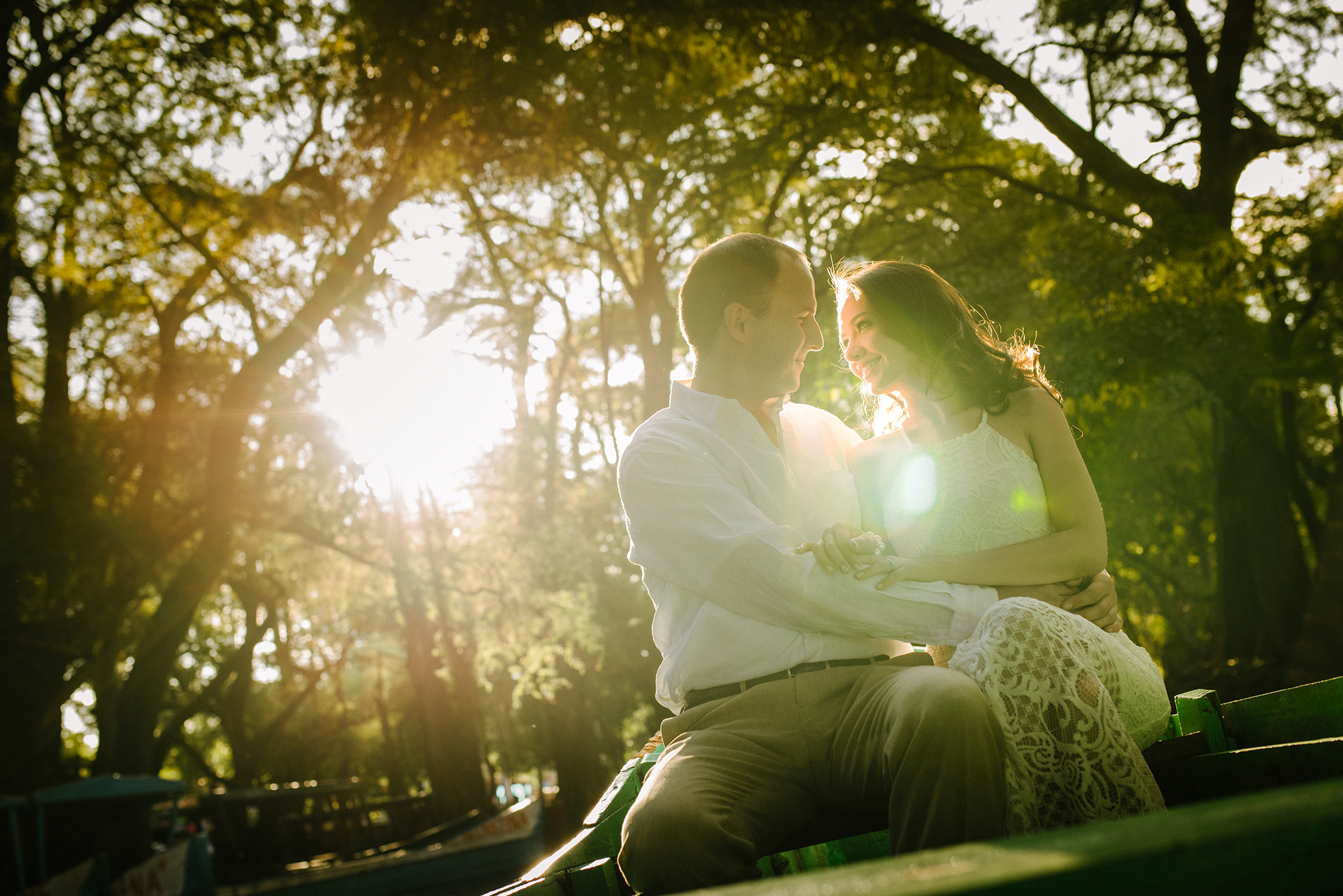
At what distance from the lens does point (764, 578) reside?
2.47 m

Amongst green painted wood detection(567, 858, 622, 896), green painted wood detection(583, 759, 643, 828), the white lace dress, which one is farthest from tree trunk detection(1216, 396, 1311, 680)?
green painted wood detection(567, 858, 622, 896)

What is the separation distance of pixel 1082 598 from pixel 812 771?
1004 millimetres

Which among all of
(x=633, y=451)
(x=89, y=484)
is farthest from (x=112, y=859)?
(x=633, y=451)

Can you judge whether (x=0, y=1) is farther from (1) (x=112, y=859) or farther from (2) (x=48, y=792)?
(1) (x=112, y=859)

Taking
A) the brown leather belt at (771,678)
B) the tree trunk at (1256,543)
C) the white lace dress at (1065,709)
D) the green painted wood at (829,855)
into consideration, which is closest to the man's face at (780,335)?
the brown leather belt at (771,678)

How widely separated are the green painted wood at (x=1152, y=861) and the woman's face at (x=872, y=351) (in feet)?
8.78

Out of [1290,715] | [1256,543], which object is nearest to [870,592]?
[1290,715]

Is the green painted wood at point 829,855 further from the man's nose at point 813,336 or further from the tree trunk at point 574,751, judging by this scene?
the tree trunk at point 574,751

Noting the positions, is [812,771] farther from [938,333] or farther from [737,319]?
[938,333]

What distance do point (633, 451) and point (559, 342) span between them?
22531mm

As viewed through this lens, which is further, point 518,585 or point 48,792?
point 518,585

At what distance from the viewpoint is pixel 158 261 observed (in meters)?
15.3

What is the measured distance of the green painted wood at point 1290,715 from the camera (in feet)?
8.04

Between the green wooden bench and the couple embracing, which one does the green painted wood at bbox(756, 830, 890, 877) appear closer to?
the couple embracing
